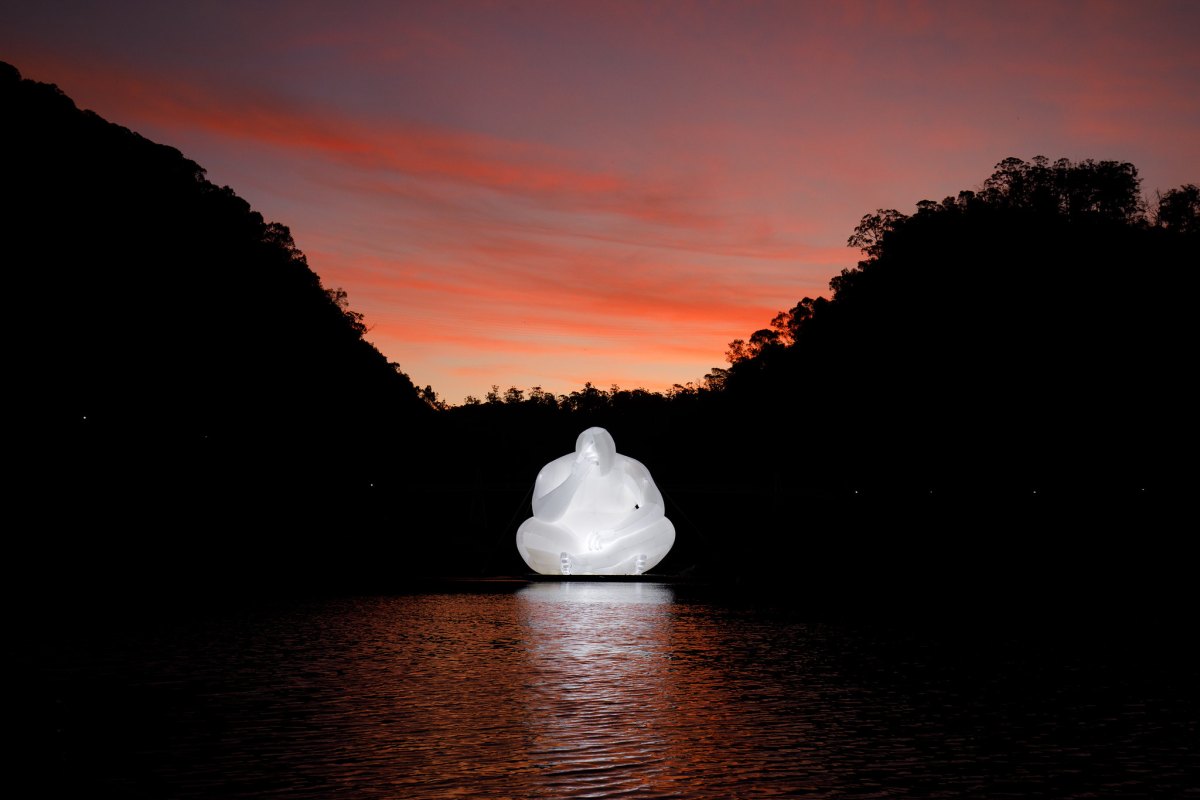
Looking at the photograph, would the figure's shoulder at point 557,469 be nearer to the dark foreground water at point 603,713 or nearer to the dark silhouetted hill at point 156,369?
the dark silhouetted hill at point 156,369

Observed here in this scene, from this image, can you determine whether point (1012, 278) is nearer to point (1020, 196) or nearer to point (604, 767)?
point (1020, 196)

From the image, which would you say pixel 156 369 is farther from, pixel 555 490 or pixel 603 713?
pixel 603 713

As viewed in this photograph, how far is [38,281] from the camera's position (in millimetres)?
38156

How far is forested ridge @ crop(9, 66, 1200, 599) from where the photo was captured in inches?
1324

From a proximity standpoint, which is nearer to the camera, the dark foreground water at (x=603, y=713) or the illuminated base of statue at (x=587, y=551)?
the dark foreground water at (x=603, y=713)

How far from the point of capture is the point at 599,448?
Result: 89.0 feet

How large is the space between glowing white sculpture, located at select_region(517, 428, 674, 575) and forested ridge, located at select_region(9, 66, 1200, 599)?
8.70ft

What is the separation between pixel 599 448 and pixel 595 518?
1423 millimetres

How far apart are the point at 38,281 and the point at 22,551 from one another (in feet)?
46.3

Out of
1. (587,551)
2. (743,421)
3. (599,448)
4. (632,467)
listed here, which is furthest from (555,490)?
(743,421)

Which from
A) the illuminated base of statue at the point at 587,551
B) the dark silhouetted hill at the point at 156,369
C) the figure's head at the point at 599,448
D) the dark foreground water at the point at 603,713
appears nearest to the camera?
the dark foreground water at the point at 603,713

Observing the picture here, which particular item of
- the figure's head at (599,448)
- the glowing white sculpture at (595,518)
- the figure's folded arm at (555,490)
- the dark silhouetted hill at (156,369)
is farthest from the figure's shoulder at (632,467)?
the dark silhouetted hill at (156,369)

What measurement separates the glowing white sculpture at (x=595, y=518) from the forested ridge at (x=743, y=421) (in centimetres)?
265

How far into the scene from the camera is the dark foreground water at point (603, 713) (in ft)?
17.2
